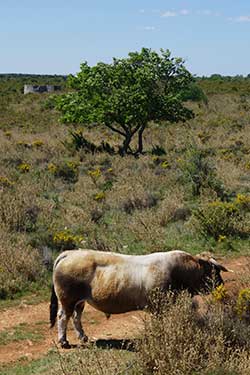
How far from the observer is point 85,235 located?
13.2 meters

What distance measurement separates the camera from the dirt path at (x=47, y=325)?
7922 millimetres

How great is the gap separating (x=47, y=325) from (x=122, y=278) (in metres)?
2.42

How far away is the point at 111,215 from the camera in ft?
49.0

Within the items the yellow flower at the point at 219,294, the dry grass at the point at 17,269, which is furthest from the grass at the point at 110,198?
the yellow flower at the point at 219,294

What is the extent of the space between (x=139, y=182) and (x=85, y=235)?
544cm

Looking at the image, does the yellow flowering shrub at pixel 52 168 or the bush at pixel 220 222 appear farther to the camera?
the yellow flowering shrub at pixel 52 168

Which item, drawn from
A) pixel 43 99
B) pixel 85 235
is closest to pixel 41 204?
pixel 85 235

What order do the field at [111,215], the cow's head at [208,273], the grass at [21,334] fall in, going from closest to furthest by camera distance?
the field at [111,215] → the cow's head at [208,273] → the grass at [21,334]

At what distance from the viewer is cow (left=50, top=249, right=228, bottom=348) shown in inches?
282

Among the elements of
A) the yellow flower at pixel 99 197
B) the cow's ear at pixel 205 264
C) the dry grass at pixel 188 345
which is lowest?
the yellow flower at pixel 99 197

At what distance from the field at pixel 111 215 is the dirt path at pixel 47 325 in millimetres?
55

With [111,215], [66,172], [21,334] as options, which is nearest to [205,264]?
[21,334]

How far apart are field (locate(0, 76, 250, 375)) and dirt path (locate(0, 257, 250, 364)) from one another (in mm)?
55

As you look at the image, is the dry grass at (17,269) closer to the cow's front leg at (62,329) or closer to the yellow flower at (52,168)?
the cow's front leg at (62,329)
